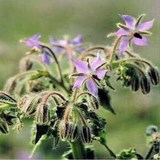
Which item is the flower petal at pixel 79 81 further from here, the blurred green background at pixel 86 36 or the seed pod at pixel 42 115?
the blurred green background at pixel 86 36

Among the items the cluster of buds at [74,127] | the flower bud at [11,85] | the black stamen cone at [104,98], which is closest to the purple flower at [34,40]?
the flower bud at [11,85]

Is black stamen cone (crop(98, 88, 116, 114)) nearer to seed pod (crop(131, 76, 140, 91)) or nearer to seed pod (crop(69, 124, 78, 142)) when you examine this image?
seed pod (crop(131, 76, 140, 91))

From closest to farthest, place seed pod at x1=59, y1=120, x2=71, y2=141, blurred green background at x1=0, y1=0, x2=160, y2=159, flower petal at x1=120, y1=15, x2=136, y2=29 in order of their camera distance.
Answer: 1. seed pod at x1=59, y1=120, x2=71, y2=141
2. flower petal at x1=120, y1=15, x2=136, y2=29
3. blurred green background at x1=0, y1=0, x2=160, y2=159

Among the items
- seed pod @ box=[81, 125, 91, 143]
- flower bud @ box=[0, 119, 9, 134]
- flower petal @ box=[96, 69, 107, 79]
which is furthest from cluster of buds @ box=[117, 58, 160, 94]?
flower bud @ box=[0, 119, 9, 134]

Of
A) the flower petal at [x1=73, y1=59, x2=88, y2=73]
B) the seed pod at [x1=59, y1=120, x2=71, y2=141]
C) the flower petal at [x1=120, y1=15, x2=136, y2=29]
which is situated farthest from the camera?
the flower petal at [x1=120, y1=15, x2=136, y2=29]

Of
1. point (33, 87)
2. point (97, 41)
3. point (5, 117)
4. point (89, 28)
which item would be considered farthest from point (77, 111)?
point (89, 28)

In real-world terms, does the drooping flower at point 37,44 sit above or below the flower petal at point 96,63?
above
